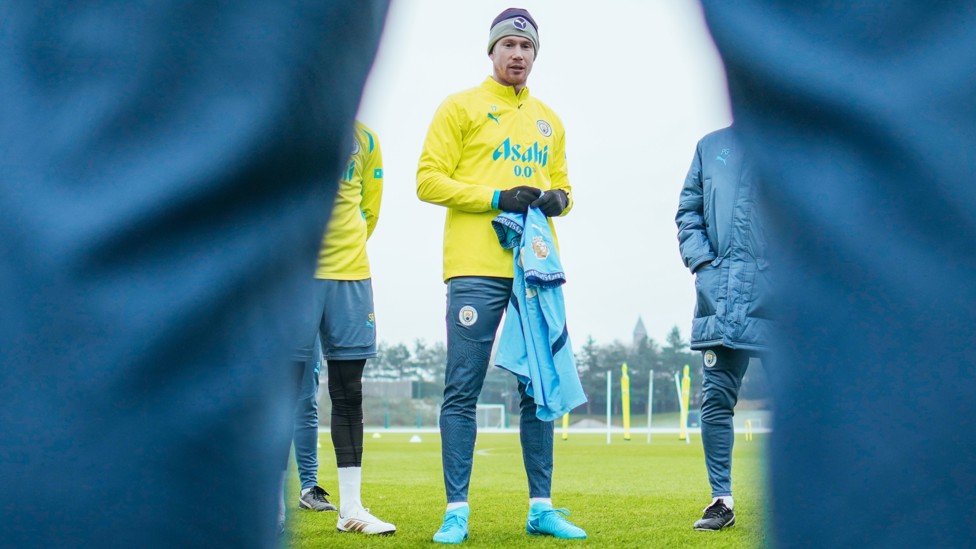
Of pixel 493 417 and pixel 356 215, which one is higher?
pixel 356 215

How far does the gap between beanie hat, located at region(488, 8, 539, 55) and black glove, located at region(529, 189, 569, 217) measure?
1.84ft

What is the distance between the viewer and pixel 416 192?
115 inches

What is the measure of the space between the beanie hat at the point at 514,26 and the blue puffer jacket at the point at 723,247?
0.80m

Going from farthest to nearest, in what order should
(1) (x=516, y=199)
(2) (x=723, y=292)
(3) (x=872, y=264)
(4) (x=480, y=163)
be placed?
1. (2) (x=723, y=292)
2. (4) (x=480, y=163)
3. (1) (x=516, y=199)
4. (3) (x=872, y=264)

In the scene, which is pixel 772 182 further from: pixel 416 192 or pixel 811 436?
pixel 416 192

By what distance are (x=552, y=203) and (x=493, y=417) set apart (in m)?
32.5

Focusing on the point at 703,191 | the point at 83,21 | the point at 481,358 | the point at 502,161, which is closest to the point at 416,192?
the point at 502,161

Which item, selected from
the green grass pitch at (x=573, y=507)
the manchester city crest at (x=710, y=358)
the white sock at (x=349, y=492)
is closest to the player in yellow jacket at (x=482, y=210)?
the green grass pitch at (x=573, y=507)

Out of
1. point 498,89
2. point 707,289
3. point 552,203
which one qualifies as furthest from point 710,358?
point 498,89

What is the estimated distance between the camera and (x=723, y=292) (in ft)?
10.7

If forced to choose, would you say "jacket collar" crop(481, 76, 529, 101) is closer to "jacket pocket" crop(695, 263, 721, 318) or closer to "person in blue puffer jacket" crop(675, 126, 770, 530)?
"person in blue puffer jacket" crop(675, 126, 770, 530)

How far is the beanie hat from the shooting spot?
3.02 meters

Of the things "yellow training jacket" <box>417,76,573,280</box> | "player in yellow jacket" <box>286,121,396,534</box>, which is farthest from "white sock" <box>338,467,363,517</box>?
"yellow training jacket" <box>417,76,573,280</box>

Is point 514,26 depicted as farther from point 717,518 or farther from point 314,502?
point 314,502
